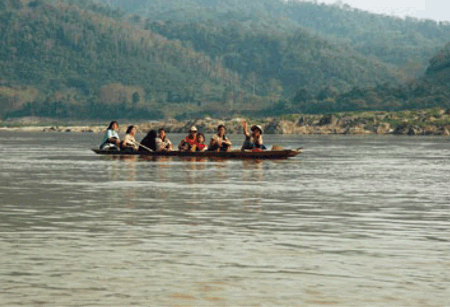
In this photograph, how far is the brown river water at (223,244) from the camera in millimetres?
17234

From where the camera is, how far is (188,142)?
71.4 metres

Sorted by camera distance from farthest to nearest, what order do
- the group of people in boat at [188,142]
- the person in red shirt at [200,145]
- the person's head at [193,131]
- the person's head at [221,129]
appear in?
1. the person in red shirt at [200,145]
2. the group of people in boat at [188,142]
3. the person's head at [193,131]
4. the person's head at [221,129]

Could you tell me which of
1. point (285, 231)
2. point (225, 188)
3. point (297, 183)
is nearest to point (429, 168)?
point (297, 183)

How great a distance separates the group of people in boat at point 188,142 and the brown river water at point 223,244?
23593 millimetres

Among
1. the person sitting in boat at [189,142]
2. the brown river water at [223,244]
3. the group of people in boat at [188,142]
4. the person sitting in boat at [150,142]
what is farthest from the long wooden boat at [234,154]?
the brown river water at [223,244]

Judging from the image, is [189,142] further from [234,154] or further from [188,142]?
[234,154]

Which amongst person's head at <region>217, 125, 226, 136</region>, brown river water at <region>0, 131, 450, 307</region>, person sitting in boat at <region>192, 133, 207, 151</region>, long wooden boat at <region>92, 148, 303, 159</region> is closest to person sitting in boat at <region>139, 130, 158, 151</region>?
long wooden boat at <region>92, 148, 303, 159</region>

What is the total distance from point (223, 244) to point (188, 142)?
48.3 m

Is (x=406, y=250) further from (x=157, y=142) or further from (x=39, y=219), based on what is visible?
(x=157, y=142)

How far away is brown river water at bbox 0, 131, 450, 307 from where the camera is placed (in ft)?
56.5

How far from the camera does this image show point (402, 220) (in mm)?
29141

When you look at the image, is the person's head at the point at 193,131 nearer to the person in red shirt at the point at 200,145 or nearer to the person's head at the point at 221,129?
the person in red shirt at the point at 200,145

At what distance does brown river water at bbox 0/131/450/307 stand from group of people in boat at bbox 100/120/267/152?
2359cm

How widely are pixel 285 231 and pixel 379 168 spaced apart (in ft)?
126
